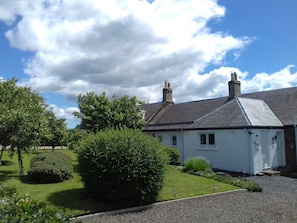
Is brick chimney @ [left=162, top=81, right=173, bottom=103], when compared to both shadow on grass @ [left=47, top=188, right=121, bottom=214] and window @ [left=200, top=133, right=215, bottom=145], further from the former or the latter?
shadow on grass @ [left=47, top=188, right=121, bottom=214]

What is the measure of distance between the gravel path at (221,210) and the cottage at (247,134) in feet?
21.6

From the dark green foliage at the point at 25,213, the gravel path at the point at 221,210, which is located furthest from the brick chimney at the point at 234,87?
the dark green foliage at the point at 25,213

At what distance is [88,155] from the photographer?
33.6 ft

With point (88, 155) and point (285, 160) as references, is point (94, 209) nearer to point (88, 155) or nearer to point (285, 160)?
point (88, 155)

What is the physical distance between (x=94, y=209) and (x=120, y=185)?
1.08 meters

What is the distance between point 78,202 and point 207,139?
44.8 feet

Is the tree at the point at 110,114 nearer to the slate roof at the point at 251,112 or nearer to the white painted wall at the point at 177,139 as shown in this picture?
the slate roof at the point at 251,112

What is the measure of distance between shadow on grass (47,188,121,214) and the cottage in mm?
11809

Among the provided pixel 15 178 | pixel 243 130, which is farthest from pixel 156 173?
pixel 243 130

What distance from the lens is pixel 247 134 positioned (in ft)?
62.1

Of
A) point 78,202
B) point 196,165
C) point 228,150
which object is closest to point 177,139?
point 228,150

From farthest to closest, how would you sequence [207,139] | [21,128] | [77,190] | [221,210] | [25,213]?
[207,139], [21,128], [77,190], [221,210], [25,213]

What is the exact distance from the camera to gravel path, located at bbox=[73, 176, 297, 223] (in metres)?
8.67

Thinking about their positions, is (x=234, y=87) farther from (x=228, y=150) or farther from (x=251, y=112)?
(x=228, y=150)
